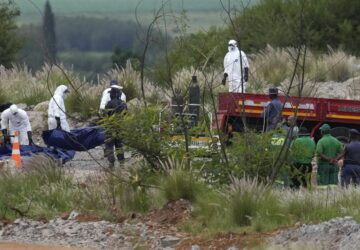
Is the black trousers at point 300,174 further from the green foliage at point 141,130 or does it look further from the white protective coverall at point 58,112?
the white protective coverall at point 58,112

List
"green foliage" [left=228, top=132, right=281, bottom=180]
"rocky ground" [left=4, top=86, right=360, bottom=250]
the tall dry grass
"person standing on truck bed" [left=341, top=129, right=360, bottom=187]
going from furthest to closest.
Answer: the tall dry grass
"person standing on truck bed" [left=341, top=129, right=360, bottom=187]
"green foliage" [left=228, top=132, right=281, bottom=180]
"rocky ground" [left=4, top=86, right=360, bottom=250]

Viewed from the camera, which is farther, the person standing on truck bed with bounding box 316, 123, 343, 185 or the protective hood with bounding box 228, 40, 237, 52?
the protective hood with bounding box 228, 40, 237, 52

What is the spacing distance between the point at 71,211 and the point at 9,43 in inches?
1209

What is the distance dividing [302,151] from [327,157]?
1.89 feet

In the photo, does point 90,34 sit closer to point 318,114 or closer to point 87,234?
point 318,114

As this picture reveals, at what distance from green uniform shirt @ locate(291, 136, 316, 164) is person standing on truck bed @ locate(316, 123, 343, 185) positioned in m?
0.26

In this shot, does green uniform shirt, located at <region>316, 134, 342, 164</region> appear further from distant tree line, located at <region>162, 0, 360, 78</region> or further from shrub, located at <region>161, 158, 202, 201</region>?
distant tree line, located at <region>162, 0, 360, 78</region>

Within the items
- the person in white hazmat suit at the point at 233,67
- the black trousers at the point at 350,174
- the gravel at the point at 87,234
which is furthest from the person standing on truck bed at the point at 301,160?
the person in white hazmat suit at the point at 233,67

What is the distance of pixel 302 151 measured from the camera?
17828mm

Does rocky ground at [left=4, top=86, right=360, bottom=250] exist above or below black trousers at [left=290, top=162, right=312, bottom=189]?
below

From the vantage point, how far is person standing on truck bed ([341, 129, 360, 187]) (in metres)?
17.7

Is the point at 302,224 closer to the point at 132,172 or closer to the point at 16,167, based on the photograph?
the point at 132,172

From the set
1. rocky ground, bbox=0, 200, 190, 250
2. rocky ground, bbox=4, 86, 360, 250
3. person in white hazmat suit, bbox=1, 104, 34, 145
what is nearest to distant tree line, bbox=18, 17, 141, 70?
person in white hazmat suit, bbox=1, 104, 34, 145

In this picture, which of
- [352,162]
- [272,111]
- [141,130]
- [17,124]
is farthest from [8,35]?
[352,162]
